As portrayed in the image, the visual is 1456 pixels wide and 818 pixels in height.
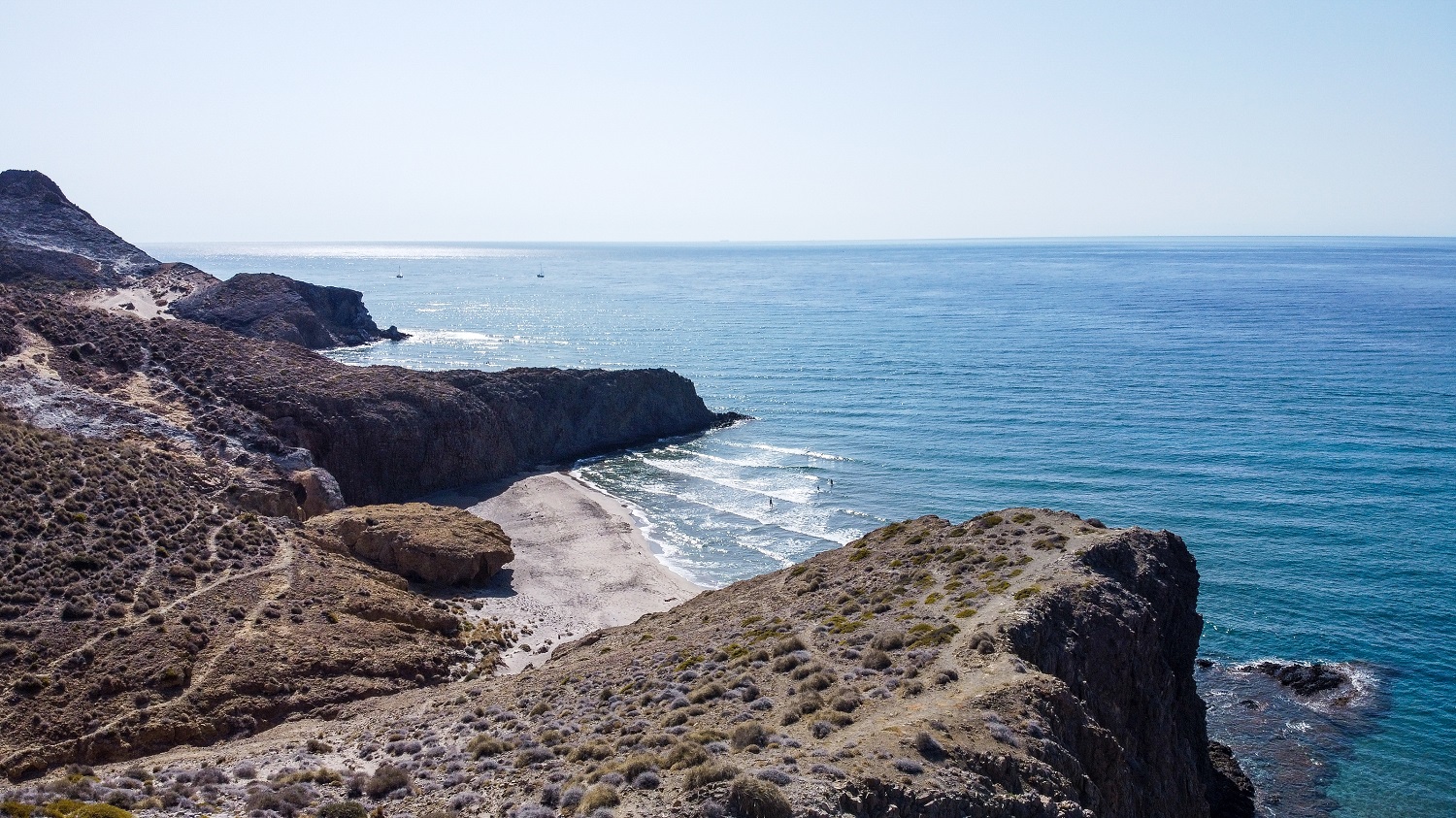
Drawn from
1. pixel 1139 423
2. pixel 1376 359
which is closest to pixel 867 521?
pixel 1139 423

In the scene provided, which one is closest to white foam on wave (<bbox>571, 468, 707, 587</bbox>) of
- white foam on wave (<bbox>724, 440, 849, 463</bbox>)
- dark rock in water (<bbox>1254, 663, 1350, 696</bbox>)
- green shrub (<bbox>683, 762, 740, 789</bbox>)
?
white foam on wave (<bbox>724, 440, 849, 463</bbox>)

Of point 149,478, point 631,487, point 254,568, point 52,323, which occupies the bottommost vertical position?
point 631,487

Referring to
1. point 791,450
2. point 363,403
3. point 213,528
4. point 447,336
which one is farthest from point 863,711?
point 447,336

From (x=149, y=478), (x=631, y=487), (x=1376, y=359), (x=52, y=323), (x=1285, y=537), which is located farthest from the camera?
(x=1376, y=359)

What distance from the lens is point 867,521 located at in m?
60.1

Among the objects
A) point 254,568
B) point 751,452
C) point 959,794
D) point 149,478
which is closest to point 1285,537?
point 751,452

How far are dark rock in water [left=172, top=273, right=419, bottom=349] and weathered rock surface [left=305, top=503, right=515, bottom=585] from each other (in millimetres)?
66573

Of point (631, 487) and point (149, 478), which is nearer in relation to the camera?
point (149, 478)

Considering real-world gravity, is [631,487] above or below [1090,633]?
below

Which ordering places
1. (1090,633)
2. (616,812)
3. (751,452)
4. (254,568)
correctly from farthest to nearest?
(751,452)
(254,568)
(1090,633)
(616,812)

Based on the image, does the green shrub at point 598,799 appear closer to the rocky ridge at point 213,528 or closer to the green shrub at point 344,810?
the green shrub at point 344,810

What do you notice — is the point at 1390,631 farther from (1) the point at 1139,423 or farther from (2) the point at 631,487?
(2) the point at 631,487

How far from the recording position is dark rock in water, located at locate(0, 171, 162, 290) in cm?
9462

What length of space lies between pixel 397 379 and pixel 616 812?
200 ft
